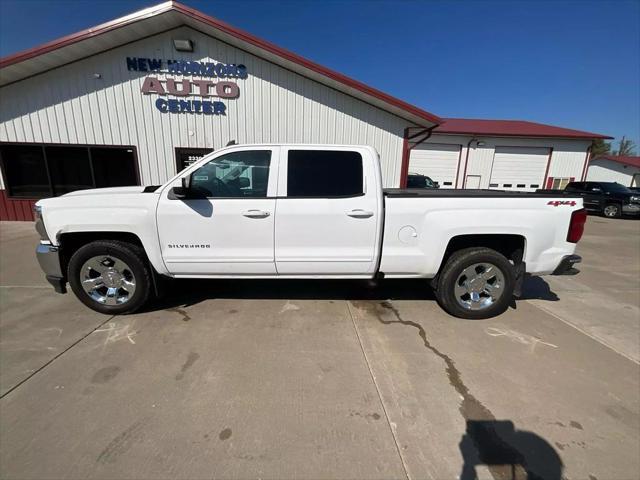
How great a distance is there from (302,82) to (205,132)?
133 inches

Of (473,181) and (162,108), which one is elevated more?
(162,108)

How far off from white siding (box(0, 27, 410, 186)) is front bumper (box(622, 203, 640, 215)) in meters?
13.7

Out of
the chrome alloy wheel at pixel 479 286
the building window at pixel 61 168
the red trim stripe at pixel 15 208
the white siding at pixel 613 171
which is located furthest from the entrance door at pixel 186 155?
the white siding at pixel 613 171

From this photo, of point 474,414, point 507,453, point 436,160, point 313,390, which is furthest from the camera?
point 436,160

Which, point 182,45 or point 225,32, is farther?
point 182,45

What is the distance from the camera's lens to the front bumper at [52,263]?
3412 mm

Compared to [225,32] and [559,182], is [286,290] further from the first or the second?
[559,182]

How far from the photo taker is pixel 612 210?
598 inches

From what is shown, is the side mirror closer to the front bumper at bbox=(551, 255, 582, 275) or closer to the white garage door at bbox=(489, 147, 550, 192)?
the front bumper at bbox=(551, 255, 582, 275)

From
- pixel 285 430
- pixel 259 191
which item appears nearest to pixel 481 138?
pixel 259 191

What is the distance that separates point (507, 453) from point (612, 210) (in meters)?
19.4

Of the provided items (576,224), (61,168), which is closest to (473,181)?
(576,224)

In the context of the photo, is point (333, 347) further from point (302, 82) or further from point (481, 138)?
point (481, 138)

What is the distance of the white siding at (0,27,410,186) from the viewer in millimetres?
8578
